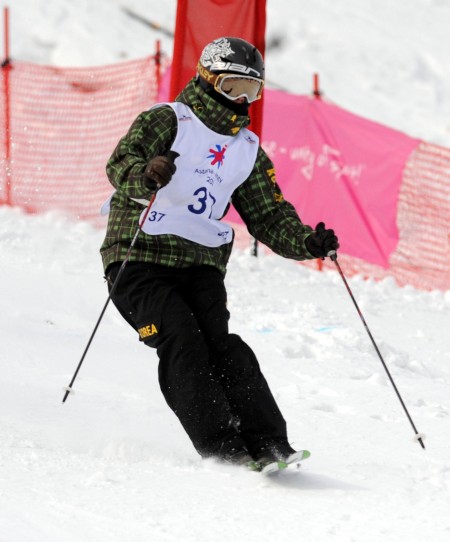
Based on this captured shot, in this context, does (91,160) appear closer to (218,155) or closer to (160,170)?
(218,155)

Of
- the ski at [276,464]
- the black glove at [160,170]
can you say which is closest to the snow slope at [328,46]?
the black glove at [160,170]

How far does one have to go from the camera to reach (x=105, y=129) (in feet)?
37.6

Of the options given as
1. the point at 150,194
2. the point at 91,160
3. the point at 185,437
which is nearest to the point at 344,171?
the point at 91,160

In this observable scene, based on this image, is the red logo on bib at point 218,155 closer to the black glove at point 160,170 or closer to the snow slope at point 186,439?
the black glove at point 160,170

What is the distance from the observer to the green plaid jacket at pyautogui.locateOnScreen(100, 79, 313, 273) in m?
4.32

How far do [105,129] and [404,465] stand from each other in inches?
304

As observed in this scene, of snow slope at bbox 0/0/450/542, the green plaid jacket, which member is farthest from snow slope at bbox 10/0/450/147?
the green plaid jacket

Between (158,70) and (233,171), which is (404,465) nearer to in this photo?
(233,171)

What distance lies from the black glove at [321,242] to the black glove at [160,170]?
26.2 inches

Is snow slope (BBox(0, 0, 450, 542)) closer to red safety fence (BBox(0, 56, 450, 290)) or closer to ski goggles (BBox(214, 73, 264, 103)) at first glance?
red safety fence (BBox(0, 56, 450, 290))

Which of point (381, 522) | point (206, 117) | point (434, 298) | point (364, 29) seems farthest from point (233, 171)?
point (364, 29)

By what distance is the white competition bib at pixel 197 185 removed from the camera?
4.38 m

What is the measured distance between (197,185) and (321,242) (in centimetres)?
53

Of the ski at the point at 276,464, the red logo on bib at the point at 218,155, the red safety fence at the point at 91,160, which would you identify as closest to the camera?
the ski at the point at 276,464
